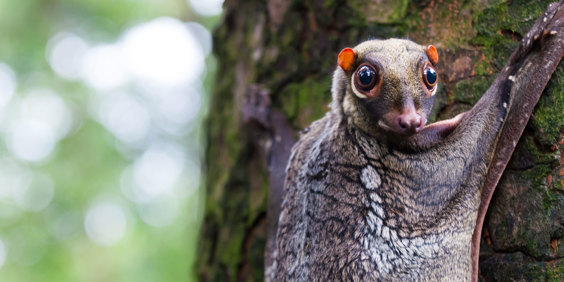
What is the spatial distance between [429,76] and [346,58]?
0.48 m

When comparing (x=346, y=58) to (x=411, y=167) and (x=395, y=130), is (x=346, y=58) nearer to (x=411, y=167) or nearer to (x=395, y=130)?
(x=395, y=130)

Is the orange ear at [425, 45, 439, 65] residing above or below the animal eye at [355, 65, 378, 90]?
above

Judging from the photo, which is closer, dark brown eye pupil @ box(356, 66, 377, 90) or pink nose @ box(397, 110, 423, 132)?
pink nose @ box(397, 110, 423, 132)

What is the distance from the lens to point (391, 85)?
2.79m

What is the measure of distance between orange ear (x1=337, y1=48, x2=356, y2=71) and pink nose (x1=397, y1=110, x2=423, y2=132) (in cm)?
50

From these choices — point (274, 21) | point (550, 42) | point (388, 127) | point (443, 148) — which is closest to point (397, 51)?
point (388, 127)

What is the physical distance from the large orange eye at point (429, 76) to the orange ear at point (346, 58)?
43cm

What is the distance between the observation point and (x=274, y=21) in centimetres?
466

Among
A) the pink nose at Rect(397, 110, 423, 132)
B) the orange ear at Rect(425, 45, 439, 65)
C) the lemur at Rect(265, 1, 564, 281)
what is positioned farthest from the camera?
the orange ear at Rect(425, 45, 439, 65)

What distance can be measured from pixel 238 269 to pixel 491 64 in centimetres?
270

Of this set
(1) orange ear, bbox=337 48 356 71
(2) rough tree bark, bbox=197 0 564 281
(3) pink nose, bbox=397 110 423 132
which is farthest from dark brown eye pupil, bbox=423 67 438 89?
(2) rough tree bark, bbox=197 0 564 281

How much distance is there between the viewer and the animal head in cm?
277

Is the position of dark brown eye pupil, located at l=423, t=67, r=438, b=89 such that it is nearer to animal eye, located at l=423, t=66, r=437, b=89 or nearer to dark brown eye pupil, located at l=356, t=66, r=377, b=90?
animal eye, located at l=423, t=66, r=437, b=89

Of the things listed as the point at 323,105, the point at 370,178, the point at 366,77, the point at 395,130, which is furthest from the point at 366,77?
the point at 323,105
